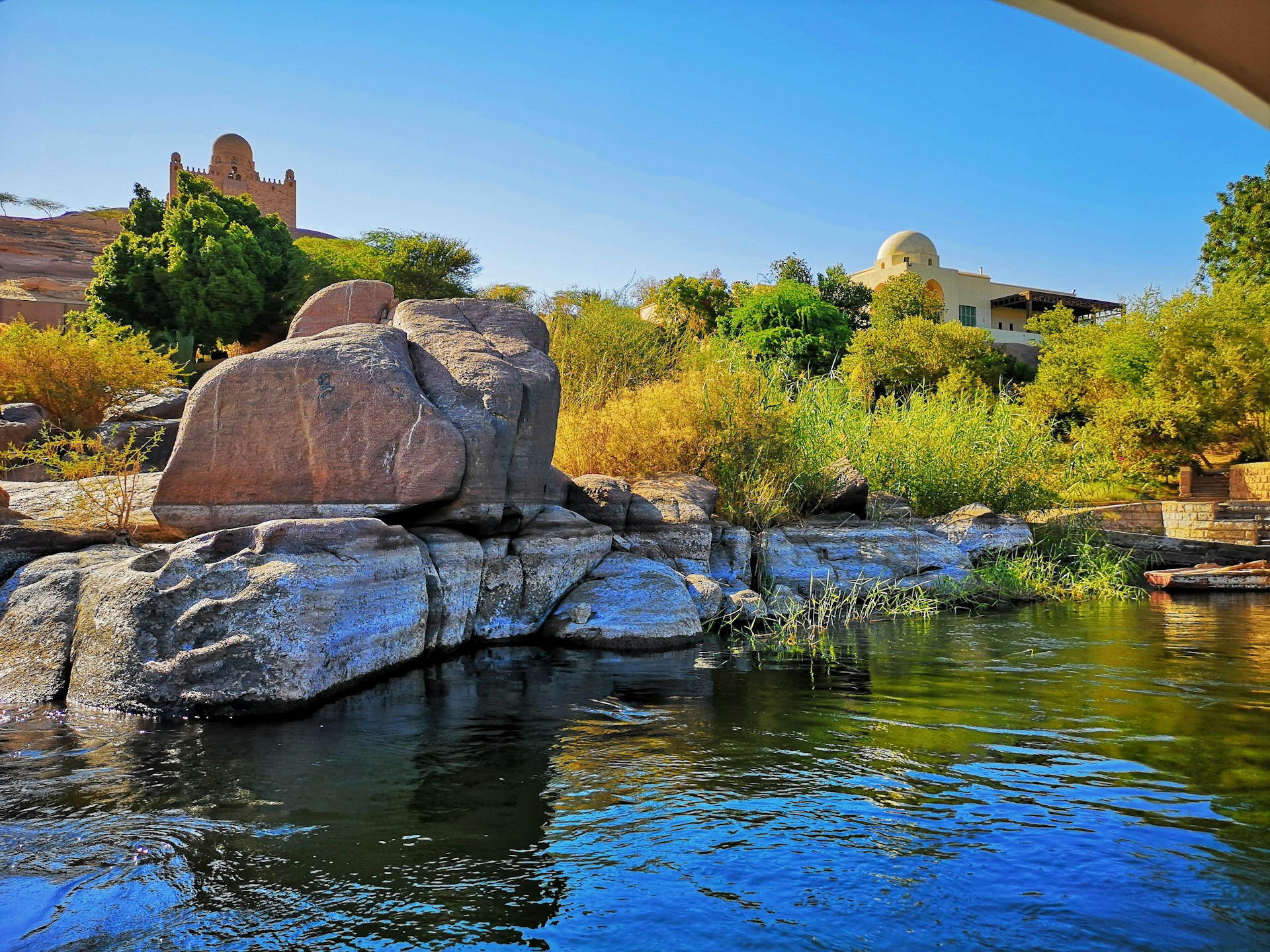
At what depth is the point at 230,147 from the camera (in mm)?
53812

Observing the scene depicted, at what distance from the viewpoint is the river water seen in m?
3.10

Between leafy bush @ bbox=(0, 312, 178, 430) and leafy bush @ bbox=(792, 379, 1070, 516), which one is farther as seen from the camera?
leafy bush @ bbox=(792, 379, 1070, 516)

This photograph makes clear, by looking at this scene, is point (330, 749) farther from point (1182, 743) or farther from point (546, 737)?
point (1182, 743)

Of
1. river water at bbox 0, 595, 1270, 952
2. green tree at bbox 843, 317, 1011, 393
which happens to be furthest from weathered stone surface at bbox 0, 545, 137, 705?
green tree at bbox 843, 317, 1011, 393

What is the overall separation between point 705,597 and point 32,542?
5.80m

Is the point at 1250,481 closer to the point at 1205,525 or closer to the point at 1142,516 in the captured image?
the point at 1142,516

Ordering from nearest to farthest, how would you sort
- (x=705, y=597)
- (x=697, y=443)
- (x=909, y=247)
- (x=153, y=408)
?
1. (x=705, y=597)
2. (x=697, y=443)
3. (x=153, y=408)
4. (x=909, y=247)

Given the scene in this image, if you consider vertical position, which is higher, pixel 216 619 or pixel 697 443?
pixel 697 443

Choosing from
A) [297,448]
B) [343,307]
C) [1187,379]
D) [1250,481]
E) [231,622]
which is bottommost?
[231,622]

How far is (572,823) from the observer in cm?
398

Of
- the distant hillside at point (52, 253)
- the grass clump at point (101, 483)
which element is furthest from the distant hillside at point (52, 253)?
the grass clump at point (101, 483)

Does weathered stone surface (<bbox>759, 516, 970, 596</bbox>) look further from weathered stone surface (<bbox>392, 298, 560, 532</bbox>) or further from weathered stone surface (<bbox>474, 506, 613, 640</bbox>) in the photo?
weathered stone surface (<bbox>392, 298, 560, 532</bbox>)

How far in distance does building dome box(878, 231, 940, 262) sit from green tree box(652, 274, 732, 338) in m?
14.1

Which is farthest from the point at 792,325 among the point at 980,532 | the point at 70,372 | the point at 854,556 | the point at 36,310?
the point at 36,310
